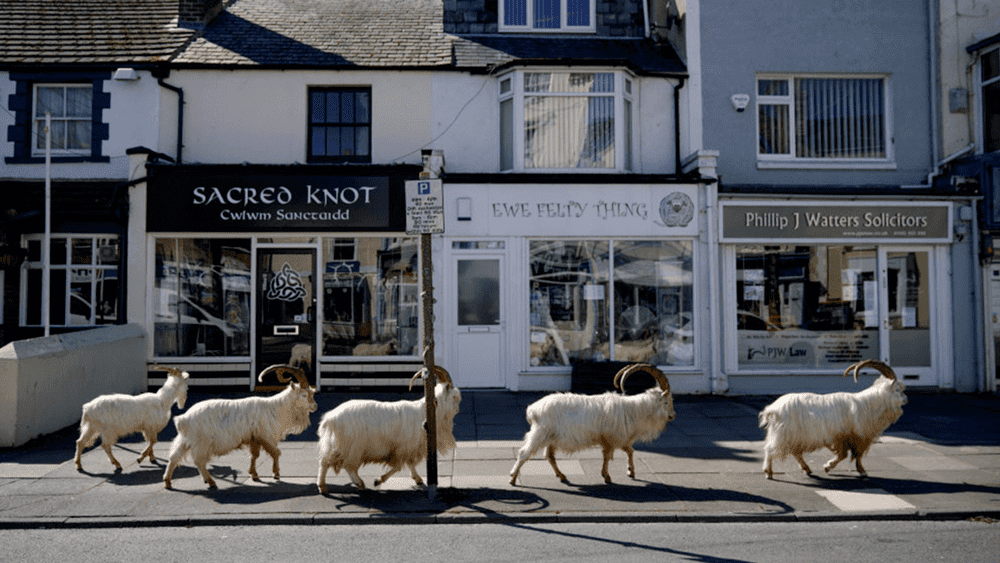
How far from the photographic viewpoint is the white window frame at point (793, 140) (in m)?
13.6

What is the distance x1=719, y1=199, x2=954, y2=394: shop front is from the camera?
12781 mm

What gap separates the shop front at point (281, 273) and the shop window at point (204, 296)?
18 millimetres

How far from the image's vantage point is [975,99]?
13.5 m

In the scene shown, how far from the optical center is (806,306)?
1309cm

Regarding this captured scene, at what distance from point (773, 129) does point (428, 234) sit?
9544mm

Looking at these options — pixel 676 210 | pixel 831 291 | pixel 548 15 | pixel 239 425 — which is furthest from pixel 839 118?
pixel 239 425

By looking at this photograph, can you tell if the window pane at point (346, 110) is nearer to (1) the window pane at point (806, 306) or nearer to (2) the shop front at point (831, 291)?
(2) the shop front at point (831, 291)

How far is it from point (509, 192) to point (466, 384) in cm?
362

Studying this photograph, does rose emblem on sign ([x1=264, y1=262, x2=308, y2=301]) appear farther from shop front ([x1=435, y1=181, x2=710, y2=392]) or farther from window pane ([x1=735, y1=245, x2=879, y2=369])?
window pane ([x1=735, y1=245, x2=879, y2=369])

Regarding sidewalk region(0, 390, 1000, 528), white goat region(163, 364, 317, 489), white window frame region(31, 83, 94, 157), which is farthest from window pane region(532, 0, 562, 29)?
white goat region(163, 364, 317, 489)

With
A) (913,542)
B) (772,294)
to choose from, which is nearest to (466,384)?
(772,294)

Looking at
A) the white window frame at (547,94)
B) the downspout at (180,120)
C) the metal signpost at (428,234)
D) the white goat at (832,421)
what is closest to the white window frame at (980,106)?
the white window frame at (547,94)

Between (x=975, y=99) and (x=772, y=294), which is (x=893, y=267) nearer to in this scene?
(x=772, y=294)

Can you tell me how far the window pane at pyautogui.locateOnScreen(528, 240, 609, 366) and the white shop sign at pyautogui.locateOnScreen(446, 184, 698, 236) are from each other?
395 mm
